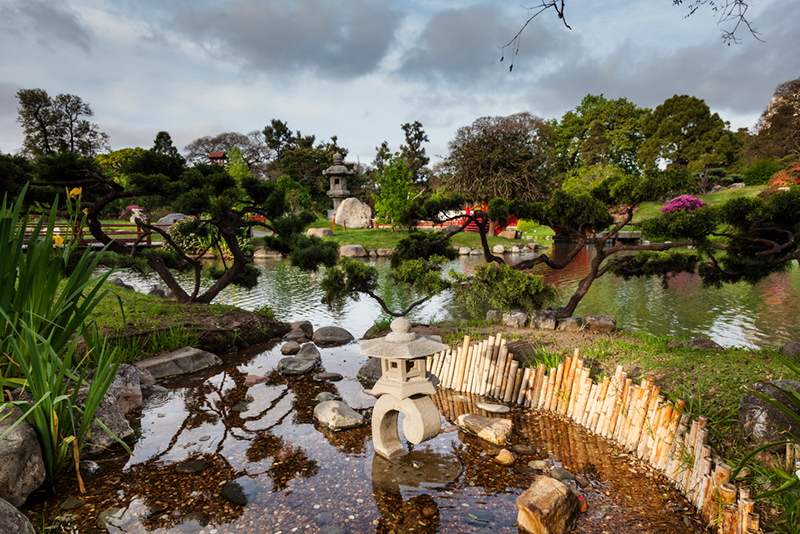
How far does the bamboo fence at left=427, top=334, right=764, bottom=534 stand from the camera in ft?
10.2

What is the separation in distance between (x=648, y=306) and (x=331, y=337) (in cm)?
929

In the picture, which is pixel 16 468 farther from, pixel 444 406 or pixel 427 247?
pixel 427 247

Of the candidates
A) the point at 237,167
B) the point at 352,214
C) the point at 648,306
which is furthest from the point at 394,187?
the point at 648,306

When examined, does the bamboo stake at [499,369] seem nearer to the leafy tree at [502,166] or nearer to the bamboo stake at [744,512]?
the bamboo stake at [744,512]

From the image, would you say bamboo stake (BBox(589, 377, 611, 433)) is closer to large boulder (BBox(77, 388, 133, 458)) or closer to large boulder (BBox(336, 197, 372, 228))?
large boulder (BBox(77, 388, 133, 458))

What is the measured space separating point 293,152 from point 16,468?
4336 centimetres

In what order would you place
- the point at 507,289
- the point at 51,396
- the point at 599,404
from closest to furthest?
the point at 51,396
the point at 599,404
the point at 507,289

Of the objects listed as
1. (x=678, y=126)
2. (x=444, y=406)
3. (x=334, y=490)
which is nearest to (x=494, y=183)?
(x=678, y=126)

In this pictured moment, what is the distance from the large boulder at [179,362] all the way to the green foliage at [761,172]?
38332mm

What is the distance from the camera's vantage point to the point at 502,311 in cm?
919

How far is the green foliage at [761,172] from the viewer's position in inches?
1228

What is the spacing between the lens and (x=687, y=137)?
4044 cm

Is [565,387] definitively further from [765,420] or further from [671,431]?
[765,420]

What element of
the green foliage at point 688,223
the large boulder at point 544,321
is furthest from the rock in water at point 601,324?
the green foliage at point 688,223
